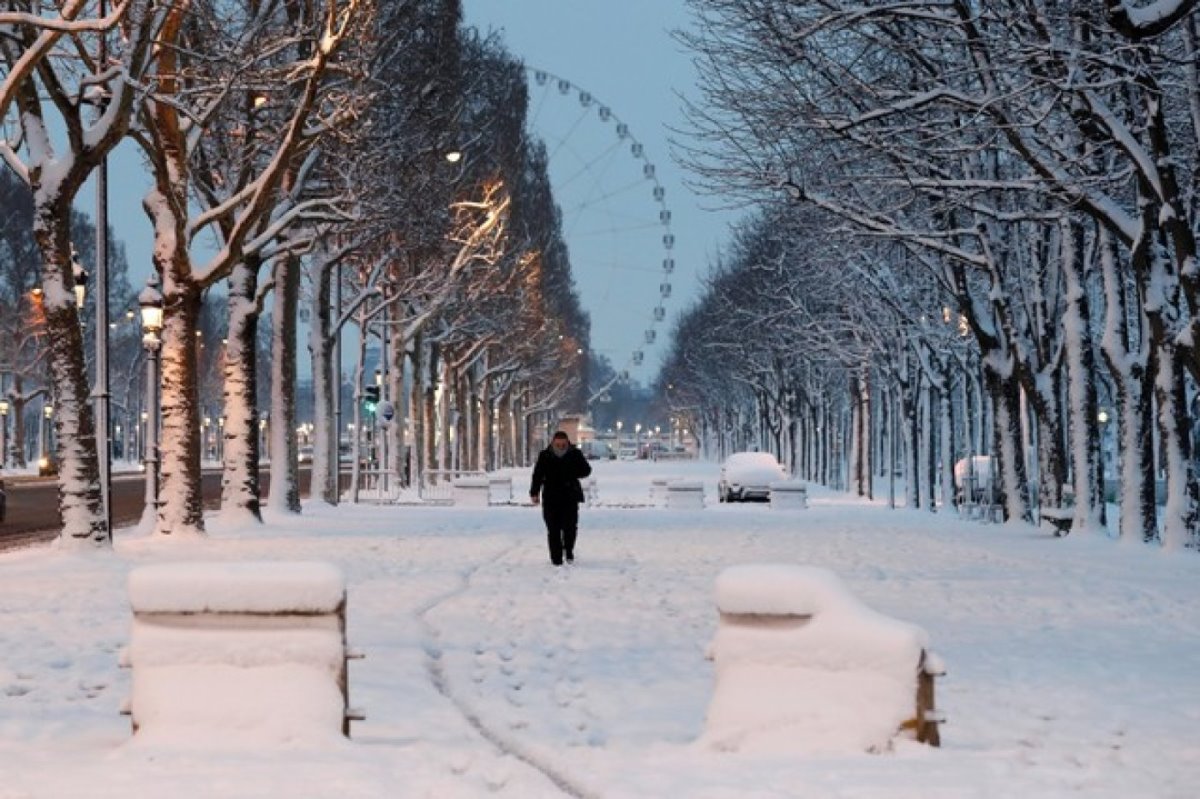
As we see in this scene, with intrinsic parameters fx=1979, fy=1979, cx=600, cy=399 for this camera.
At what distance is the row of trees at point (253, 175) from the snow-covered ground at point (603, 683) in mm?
3278

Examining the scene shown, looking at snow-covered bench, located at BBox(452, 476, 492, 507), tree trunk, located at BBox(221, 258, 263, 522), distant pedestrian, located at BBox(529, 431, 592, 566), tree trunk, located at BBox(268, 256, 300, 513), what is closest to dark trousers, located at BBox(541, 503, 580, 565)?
distant pedestrian, located at BBox(529, 431, 592, 566)

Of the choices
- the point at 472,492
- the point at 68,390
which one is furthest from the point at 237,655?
the point at 472,492

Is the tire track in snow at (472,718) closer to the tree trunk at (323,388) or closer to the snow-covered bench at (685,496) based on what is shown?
the tree trunk at (323,388)

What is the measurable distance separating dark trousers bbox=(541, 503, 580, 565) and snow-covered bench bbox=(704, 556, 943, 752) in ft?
50.0

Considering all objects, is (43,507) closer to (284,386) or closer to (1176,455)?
(284,386)

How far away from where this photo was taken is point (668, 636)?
1591 centimetres

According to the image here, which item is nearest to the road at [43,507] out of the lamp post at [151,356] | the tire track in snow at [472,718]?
the lamp post at [151,356]

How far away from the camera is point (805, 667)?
9828 mm

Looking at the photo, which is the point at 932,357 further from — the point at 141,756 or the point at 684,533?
the point at 141,756

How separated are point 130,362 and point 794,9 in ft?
334

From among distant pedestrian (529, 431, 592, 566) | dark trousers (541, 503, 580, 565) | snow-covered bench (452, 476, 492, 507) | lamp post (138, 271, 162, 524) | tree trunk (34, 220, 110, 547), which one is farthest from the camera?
snow-covered bench (452, 476, 492, 507)

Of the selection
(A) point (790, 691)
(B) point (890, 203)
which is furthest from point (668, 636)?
(B) point (890, 203)

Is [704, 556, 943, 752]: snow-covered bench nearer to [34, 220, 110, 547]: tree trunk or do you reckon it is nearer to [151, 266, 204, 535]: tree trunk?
[34, 220, 110, 547]: tree trunk

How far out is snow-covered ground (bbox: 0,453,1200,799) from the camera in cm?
901
